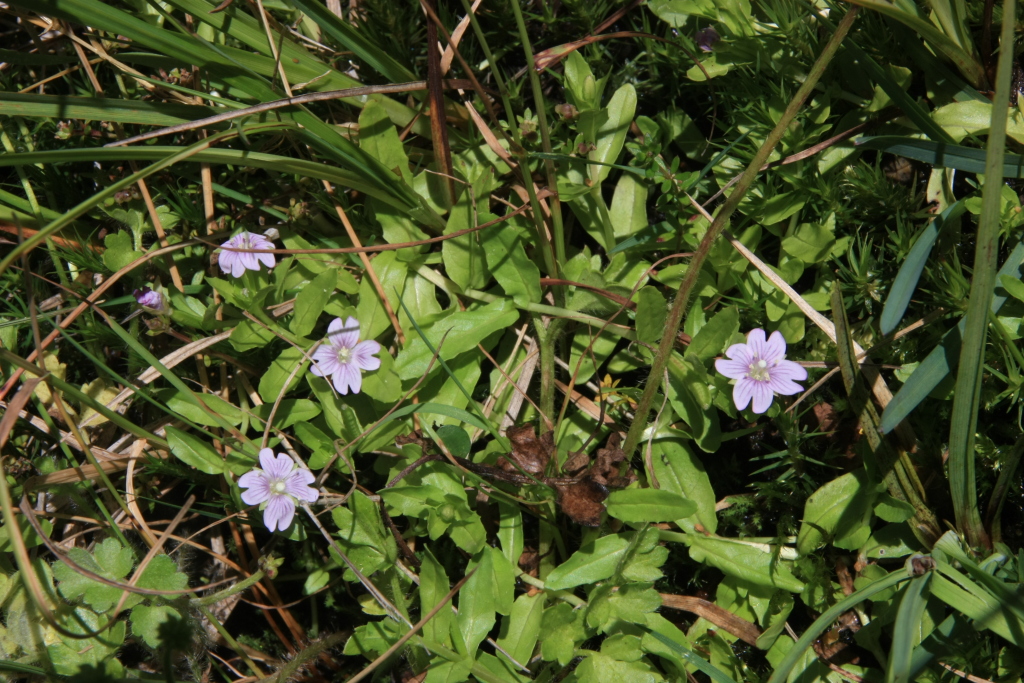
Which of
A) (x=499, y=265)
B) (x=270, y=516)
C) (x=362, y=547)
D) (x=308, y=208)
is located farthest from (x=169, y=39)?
(x=362, y=547)

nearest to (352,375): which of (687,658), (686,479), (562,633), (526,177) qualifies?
(526,177)

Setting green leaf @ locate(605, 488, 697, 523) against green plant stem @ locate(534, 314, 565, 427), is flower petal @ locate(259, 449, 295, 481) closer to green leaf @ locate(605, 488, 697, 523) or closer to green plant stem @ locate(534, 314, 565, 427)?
green plant stem @ locate(534, 314, 565, 427)

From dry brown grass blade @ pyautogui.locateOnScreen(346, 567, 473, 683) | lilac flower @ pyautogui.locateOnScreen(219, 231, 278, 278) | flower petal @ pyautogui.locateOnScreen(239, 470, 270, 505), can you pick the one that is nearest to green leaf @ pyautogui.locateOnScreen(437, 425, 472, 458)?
dry brown grass blade @ pyautogui.locateOnScreen(346, 567, 473, 683)

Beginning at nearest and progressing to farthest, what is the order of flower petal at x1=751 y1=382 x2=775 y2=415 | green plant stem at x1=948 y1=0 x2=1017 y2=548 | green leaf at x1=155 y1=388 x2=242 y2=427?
green plant stem at x1=948 y1=0 x2=1017 y2=548 < flower petal at x1=751 y1=382 x2=775 y2=415 < green leaf at x1=155 y1=388 x2=242 y2=427

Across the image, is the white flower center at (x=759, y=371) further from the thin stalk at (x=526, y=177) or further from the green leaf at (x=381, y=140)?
the green leaf at (x=381, y=140)

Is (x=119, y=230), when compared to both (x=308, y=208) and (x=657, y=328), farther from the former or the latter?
(x=657, y=328)

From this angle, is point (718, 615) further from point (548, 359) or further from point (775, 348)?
point (548, 359)
